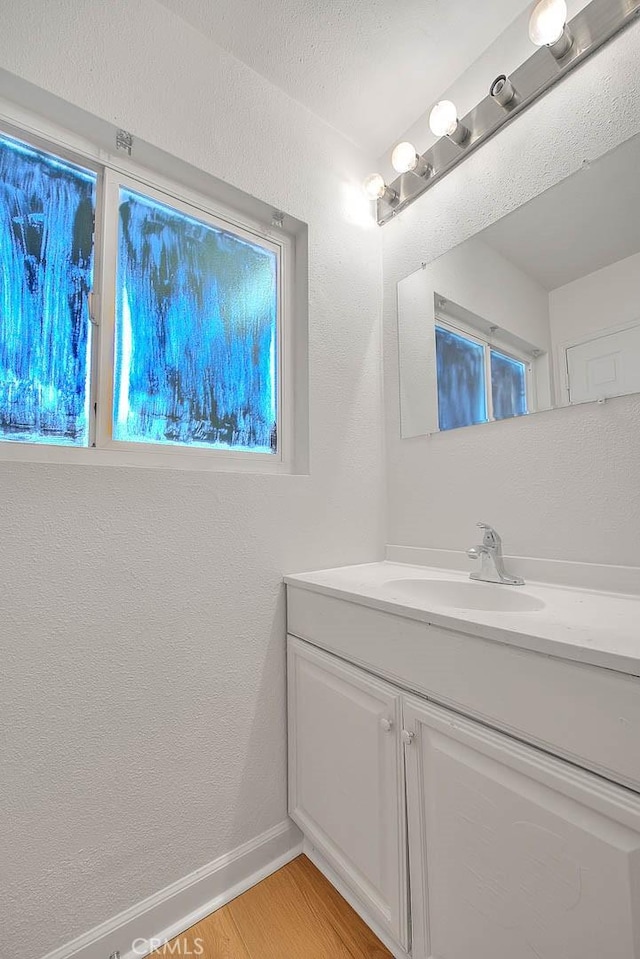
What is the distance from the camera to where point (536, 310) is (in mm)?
1218

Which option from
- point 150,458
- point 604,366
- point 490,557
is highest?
point 604,366

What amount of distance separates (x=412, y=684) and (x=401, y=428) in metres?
0.94

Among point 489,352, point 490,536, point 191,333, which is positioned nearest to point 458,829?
point 490,536

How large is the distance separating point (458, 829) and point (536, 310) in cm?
128

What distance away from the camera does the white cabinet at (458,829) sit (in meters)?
0.62

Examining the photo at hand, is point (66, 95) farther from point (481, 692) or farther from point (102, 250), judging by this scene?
point (481, 692)

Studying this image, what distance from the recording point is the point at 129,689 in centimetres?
105

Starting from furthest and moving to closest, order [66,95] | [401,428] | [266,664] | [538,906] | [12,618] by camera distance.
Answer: [401,428] < [266,664] < [66,95] < [12,618] < [538,906]

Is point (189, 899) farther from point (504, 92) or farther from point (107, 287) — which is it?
point (504, 92)

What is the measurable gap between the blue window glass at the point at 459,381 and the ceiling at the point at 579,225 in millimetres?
274

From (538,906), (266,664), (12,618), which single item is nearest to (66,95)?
(12,618)

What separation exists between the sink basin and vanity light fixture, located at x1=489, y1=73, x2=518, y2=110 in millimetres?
1394

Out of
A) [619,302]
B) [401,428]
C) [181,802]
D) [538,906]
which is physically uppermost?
[619,302]
